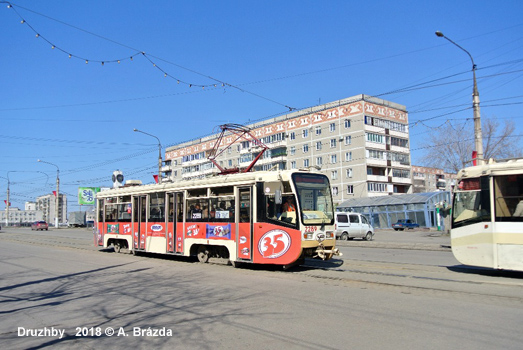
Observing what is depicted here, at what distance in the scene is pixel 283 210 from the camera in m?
12.0

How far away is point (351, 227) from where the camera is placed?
28.4 metres

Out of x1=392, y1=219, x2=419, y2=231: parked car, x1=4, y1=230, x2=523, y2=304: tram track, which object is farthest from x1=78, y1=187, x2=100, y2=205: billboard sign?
x1=4, y1=230, x2=523, y2=304: tram track

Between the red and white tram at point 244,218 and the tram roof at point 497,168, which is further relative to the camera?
the red and white tram at point 244,218

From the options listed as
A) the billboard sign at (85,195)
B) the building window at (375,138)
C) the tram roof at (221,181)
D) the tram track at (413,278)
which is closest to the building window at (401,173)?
the building window at (375,138)

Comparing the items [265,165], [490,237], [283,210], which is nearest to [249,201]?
[283,210]

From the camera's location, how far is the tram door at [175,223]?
1519 centimetres

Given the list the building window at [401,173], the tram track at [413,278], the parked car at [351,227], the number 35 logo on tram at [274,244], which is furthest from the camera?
the building window at [401,173]

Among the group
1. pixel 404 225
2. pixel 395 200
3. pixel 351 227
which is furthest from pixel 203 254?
pixel 395 200

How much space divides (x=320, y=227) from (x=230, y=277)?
9.72 ft

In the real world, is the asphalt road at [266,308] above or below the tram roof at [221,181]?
below

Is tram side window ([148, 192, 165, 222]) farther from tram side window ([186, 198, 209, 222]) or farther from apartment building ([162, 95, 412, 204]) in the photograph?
apartment building ([162, 95, 412, 204])

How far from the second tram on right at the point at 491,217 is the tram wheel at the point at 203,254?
7.88m

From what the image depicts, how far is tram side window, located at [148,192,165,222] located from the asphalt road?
3619 mm

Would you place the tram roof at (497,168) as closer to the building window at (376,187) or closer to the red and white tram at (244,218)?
the red and white tram at (244,218)
